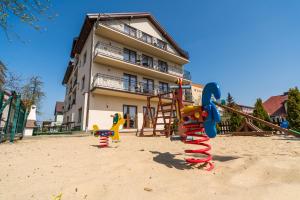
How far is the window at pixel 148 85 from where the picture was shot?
15516 millimetres

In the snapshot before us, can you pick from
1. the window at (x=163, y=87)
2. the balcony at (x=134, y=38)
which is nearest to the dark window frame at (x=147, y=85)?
→ the window at (x=163, y=87)

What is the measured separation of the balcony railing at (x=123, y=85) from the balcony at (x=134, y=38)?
3.76m

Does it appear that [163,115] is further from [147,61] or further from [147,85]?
[147,61]

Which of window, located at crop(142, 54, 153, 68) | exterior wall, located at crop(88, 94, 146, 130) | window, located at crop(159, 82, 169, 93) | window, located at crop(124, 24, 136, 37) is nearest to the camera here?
exterior wall, located at crop(88, 94, 146, 130)

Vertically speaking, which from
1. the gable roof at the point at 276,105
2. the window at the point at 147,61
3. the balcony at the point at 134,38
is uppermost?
the balcony at the point at 134,38

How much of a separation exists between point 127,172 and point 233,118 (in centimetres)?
1110

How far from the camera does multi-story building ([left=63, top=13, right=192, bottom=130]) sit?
12398 mm

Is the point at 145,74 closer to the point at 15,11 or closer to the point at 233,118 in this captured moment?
the point at 233,118

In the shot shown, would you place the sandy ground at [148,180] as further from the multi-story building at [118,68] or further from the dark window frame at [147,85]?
the dark window frame at [147,85]

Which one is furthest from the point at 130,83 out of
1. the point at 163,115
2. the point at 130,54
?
the point at 163,115

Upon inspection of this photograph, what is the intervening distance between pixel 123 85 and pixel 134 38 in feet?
15.2

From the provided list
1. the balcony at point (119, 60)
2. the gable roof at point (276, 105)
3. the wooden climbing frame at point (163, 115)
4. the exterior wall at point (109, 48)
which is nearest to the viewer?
the wooden climbing frame at point (163, 115)

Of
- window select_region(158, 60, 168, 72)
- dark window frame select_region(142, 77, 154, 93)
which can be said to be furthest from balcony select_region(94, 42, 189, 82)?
dark window frame select_region(142, 77, 154, 93)

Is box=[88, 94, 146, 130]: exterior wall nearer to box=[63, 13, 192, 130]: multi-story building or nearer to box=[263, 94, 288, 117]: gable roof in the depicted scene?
box=[63, 13, 192, 130]: multi-story building
